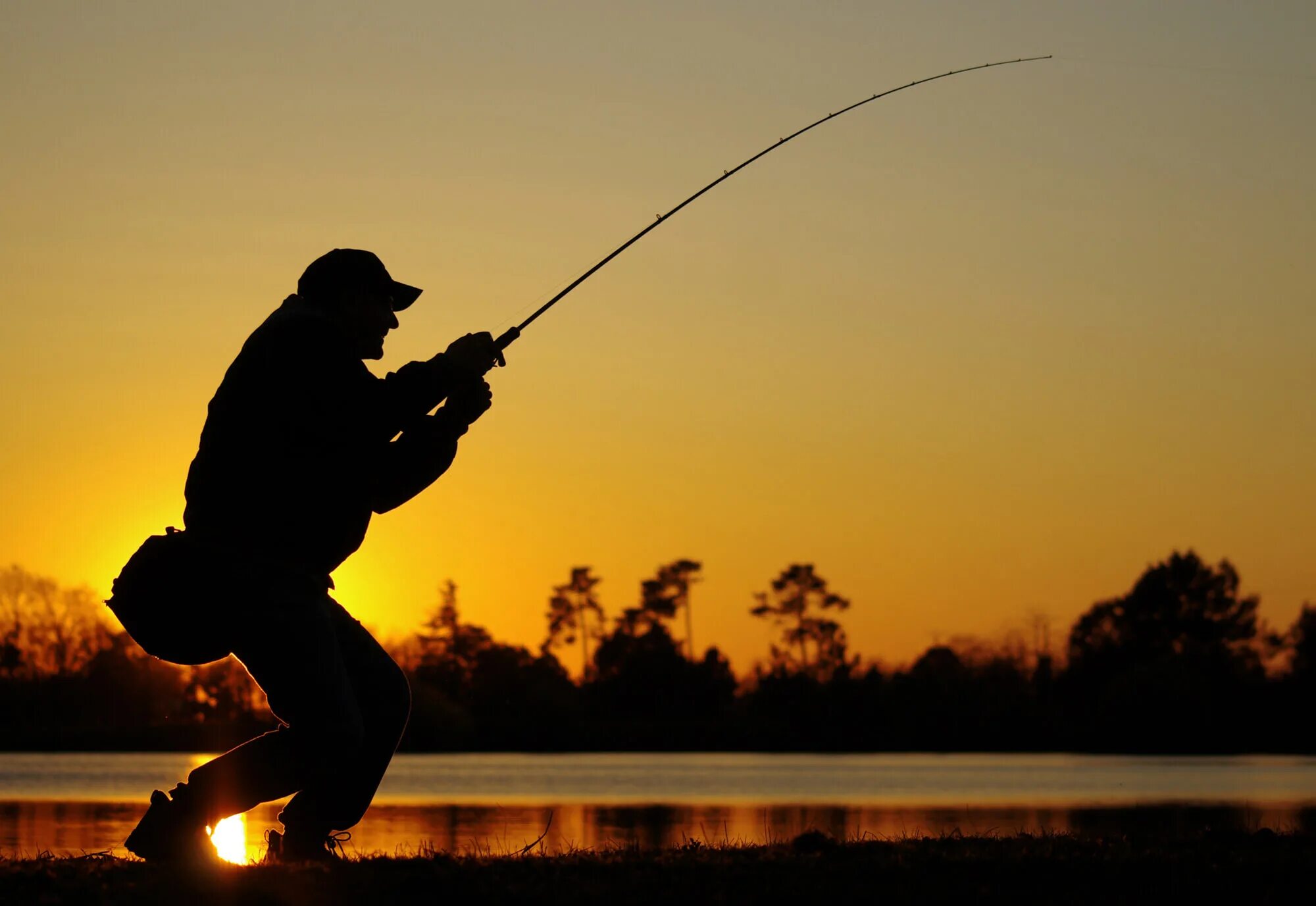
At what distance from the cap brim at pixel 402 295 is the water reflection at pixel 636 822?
610 centimetres

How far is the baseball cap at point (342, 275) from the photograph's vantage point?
689 centimetres

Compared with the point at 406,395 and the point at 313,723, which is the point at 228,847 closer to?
the point at 313,723

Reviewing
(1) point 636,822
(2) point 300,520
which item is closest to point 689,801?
(1) point 636,822

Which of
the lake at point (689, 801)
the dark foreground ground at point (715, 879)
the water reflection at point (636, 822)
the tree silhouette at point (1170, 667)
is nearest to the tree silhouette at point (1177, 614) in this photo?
the tree silhouette at point (1170, 667)

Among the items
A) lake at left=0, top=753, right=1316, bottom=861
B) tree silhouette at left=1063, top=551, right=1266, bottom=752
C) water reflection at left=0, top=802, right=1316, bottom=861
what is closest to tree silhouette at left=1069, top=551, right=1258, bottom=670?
tree silhouette at left=1063, top=551, right=1266, bottom=752

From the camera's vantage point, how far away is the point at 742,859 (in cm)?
716

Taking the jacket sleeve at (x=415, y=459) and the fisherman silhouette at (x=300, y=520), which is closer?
the fisherman silhouette at (x=300, y=520)

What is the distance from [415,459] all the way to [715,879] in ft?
6.33

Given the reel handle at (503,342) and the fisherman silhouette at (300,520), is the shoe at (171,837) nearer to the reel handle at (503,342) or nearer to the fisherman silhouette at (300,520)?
the fisherman silhouette at (300,520)

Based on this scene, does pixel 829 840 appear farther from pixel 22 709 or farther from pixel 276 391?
pixel 22 709

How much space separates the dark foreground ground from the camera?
6137 millimetres

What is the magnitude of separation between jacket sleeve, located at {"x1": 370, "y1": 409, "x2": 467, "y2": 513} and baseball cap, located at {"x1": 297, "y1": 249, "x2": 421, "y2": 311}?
630 mm

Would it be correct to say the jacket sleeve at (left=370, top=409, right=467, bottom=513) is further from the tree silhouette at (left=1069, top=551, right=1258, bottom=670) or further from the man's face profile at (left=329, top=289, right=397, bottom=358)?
the tree silhouette at (left=1069, top=551, right=1258, bottom=670)

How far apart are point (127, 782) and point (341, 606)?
85.1 feet
